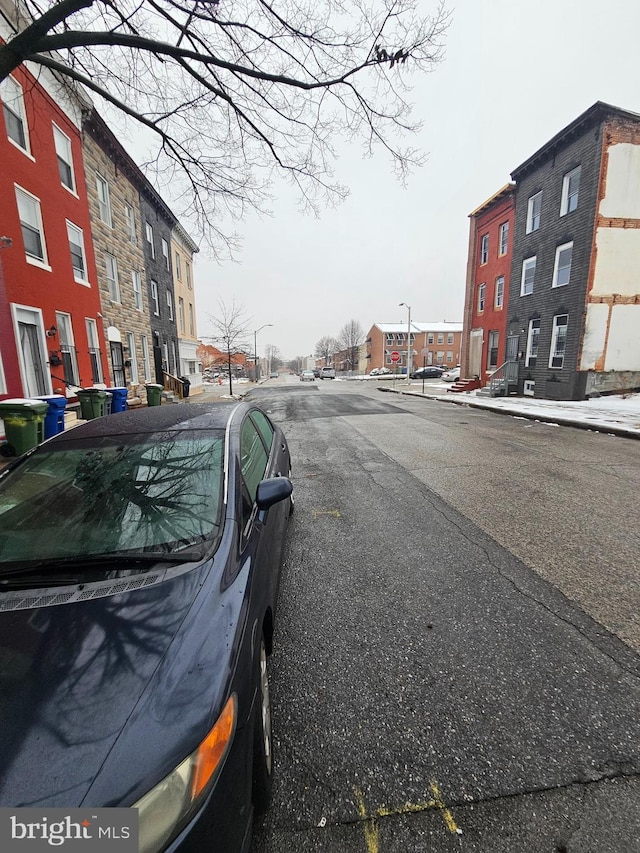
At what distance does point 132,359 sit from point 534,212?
2006 centimetres

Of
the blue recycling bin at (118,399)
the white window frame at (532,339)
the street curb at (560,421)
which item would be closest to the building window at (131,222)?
the blue recycling bin at (118,399)

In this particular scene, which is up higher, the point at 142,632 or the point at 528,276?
the point at 528,276

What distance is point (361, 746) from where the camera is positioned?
1802mm

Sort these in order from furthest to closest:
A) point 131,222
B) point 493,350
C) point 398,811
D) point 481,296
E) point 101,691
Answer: point 481,296, point 493,350, point 131,222, point 398,811, point 101,691

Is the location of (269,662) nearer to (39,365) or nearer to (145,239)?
(39,365)

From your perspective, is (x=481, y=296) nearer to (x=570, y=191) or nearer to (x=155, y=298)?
(x=570, y=191)

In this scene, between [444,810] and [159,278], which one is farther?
[159,278]

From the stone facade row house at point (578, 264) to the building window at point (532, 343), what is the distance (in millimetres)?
47

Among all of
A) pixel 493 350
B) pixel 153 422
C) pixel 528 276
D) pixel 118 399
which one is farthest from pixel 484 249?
pixel 153 422

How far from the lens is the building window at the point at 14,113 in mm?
8786

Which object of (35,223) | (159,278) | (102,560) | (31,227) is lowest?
(102,560)

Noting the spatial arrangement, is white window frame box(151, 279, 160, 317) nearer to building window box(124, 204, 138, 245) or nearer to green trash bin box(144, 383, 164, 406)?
building window box(124, 204, 138, 245)

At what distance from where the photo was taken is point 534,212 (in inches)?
708

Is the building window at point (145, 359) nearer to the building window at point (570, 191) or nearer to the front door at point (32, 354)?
the front door at point (32, 354)
